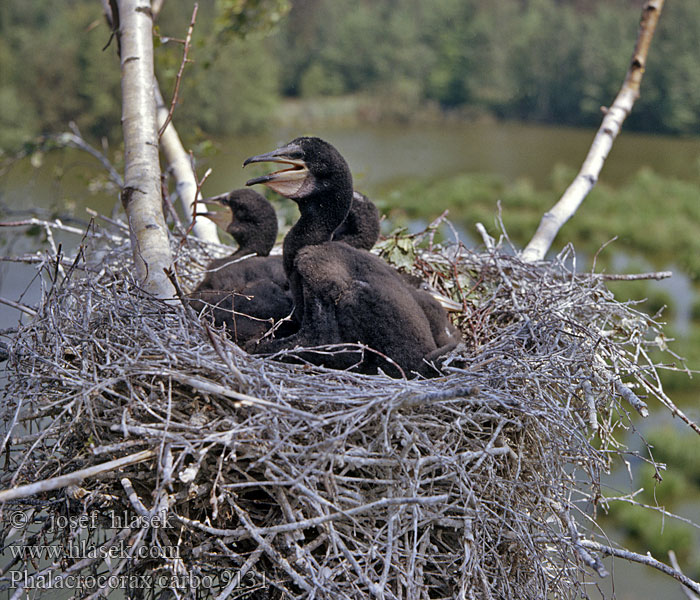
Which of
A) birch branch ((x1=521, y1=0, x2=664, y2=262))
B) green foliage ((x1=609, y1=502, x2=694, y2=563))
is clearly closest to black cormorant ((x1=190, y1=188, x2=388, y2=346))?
birch branch ((x1=521, y1=0, x2=664, y2=262))

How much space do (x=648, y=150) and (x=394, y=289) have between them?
1978 centimetres

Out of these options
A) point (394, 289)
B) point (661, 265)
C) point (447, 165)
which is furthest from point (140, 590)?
point (447, 165)

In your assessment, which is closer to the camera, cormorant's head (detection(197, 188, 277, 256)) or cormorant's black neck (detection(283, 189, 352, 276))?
cormorant's black neck (detection(283, 189, 352, 276))

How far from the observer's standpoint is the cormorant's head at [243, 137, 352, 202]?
182 centimetres

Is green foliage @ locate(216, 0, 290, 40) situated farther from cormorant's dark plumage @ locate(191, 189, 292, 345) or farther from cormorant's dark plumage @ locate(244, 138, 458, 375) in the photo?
cormorant's dark plumage @ locate(244, 138, 458, 375)

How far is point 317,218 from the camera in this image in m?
1.91

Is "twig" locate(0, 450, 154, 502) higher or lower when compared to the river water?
higher

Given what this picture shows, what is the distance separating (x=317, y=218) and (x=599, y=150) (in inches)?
60.8

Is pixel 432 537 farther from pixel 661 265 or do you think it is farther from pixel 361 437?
pixel 661 265

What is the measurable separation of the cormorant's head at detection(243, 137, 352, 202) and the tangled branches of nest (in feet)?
1.48

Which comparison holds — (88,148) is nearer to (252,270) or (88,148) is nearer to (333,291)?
(252,270)

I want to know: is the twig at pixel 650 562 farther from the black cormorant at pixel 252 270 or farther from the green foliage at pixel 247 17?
the green foliage at pixel 247 17

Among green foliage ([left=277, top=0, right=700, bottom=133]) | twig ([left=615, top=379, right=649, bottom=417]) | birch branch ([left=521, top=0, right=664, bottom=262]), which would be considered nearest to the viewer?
twig ([left=615, top=379, right=649, bottom=417])

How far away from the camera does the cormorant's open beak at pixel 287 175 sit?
1810 millimetres
